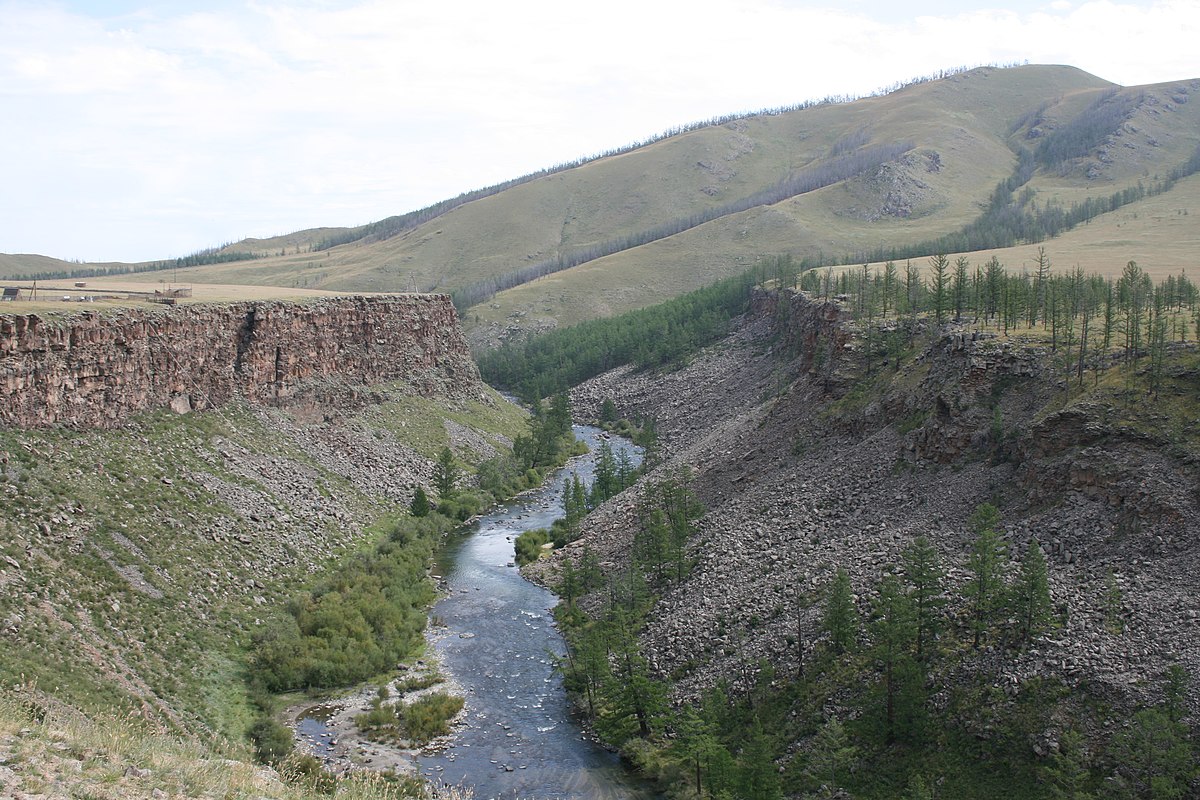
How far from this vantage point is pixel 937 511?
177 feet

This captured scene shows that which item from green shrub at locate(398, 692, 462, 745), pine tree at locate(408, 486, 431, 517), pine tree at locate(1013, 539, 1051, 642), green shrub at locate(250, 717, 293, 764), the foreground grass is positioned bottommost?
green shrub at locate(398, 692, 462, 745)

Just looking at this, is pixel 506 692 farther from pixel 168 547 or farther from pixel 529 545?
pixel 529 545

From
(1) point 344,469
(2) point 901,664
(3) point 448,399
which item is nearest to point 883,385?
(2) point 901,664

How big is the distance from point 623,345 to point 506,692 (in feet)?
410

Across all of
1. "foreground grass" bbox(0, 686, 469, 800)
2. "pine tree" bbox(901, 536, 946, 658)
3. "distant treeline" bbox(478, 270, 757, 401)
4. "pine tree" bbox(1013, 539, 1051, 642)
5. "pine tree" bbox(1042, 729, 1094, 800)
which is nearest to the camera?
"foreground grass" bbox(0, 686, 469, 800)

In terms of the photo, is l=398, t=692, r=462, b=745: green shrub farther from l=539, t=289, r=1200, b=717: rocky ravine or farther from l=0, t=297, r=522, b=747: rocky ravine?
l=539, t=289, r=1200, b=717: rocky ravine

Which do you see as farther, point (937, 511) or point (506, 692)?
point (937, 511)

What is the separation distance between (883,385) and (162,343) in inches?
2176

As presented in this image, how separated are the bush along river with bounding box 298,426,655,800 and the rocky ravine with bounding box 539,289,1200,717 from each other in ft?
19.7

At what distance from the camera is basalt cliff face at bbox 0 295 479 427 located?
5872cm

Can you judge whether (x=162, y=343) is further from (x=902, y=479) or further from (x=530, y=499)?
(x=902, y=479)

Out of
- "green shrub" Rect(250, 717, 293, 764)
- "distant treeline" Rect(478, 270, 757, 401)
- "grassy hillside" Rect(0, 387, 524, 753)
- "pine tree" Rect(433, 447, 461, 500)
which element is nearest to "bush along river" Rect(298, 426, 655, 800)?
"green shrub" Rect(250, 717, 293, 764)

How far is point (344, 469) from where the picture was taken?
84.9 meters

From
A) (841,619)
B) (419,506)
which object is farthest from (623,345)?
(841,619)
